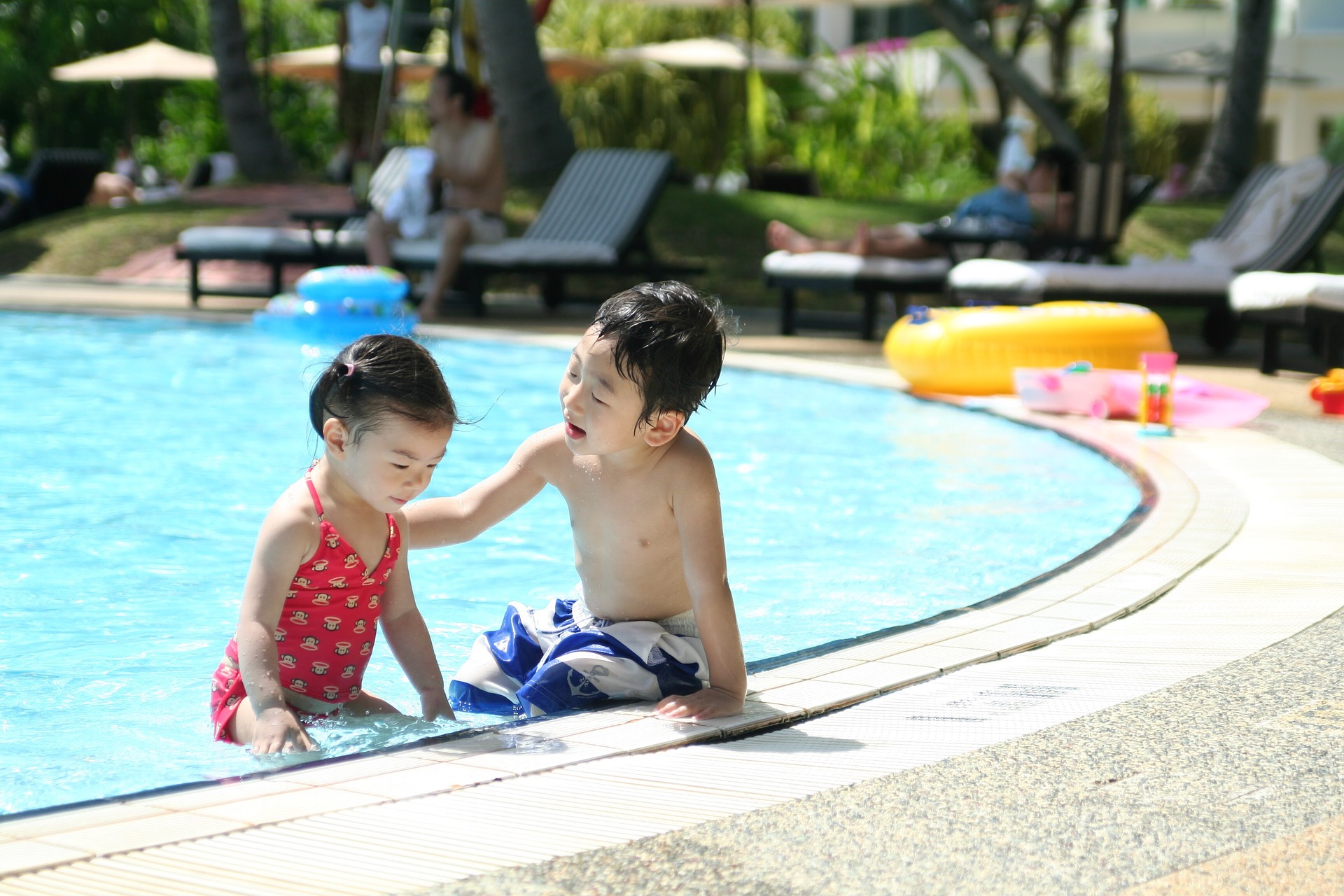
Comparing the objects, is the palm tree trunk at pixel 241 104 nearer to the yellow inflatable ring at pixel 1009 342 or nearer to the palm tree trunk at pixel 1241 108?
the palm tree trunk at pixel 1241 108

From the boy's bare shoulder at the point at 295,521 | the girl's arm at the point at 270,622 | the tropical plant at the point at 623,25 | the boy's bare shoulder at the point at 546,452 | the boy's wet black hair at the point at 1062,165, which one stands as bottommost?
the girl's arm at the point at 270,622

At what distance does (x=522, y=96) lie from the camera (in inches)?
602

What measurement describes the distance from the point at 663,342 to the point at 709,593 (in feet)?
1.73

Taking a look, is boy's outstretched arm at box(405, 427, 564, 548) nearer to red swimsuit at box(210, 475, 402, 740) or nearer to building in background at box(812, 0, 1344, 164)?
red swimsuit at box(210, 475, 402, 740)

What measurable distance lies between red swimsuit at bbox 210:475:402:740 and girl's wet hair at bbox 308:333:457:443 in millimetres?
225

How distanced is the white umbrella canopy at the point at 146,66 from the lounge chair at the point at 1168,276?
1767 cm

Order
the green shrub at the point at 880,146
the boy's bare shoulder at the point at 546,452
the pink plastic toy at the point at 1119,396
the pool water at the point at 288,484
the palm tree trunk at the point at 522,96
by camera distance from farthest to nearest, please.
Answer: the green shrub at the point at 880,146 → the palm tree trunk at the point at 522,96 → the pink plastic toy at the point at 1119,396 → the pool water at the point at 288,484 → the boy's bare shoulder at the point at 546,452

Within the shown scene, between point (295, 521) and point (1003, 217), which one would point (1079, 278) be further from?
point (295, 521)

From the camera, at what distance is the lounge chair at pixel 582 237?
12.6 metres

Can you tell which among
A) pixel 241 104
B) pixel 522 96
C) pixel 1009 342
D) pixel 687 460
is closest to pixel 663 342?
pixel 687 460

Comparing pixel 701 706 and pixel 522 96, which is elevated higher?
pixel 522 96

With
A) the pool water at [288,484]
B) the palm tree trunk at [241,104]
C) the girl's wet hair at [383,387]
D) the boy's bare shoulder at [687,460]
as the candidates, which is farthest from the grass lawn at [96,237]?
the boy's bare shoulder at [687,460]

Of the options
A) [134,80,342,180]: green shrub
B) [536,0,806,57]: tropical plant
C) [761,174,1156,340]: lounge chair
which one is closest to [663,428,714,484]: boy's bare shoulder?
[761,174,1156,340]: lounge chair

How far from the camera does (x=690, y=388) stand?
3.02 meters
